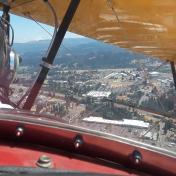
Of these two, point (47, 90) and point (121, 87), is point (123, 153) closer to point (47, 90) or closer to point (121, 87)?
point (47, 90)

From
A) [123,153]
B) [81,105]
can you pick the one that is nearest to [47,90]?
[81,105]

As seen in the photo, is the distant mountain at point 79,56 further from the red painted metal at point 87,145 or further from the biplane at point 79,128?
the red painted metal at point 87,145

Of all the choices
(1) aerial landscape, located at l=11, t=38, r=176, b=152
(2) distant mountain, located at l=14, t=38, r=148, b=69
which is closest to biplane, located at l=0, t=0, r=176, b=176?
(1) aerial landscape, located at l=11, t=38, r=176, b=152

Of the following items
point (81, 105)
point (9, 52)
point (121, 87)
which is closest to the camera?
point (9, 52)

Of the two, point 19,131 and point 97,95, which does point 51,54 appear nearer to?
point 97,95

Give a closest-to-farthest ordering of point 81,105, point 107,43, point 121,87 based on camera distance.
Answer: point 81,105, point 121,87, point 107,43

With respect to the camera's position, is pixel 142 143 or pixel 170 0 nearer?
pixel 142 143
